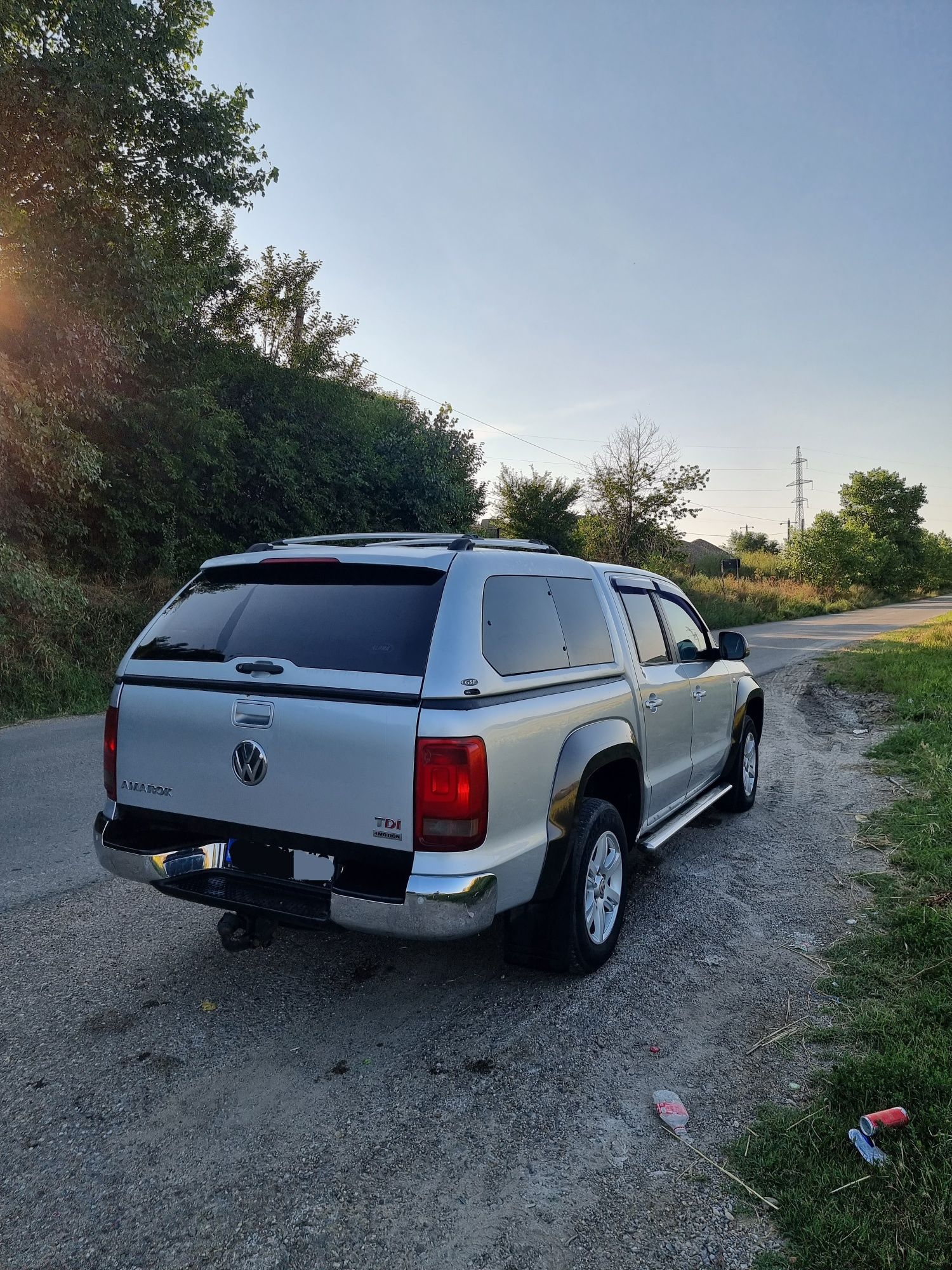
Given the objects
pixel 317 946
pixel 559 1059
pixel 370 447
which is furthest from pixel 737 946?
pixel 370 447

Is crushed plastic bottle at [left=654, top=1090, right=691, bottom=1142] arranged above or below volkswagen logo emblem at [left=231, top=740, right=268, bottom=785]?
below

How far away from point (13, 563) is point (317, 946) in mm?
8293

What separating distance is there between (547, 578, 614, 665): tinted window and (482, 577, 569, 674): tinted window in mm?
75

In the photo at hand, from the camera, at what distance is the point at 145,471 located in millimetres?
13953

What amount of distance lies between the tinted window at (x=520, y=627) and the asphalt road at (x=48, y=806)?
3108 millimetres

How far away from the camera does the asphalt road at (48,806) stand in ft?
15.7

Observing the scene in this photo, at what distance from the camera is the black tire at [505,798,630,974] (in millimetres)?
3441

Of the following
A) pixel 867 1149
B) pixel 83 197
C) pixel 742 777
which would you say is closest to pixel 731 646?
pixel 742 777

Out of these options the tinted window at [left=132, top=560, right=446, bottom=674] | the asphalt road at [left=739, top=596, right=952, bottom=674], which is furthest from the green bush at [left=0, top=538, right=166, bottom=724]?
the asphalt road at [left=739, top=596, right=952, bottom=674]

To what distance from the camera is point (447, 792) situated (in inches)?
110

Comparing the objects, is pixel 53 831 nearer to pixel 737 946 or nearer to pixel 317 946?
pixel 317 946

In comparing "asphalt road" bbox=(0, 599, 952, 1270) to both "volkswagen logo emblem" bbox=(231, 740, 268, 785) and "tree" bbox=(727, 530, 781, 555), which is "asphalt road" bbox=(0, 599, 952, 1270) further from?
"tree" bbox=(727, 530, 781, 555)

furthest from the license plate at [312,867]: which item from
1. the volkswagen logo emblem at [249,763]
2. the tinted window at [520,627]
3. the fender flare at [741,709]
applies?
the fender flare at [741,709]

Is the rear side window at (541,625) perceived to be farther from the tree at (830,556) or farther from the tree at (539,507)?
the tree at (830,556)
